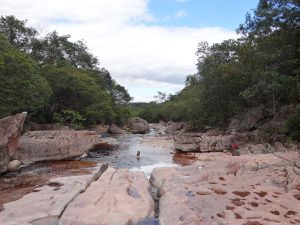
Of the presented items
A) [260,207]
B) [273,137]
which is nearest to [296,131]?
[273,137]

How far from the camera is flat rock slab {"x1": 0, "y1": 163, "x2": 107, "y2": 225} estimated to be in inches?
378

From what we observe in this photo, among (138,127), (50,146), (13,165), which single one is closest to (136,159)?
(50,146)

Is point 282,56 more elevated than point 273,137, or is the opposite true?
point 282,56

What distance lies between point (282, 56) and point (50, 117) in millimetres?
32971

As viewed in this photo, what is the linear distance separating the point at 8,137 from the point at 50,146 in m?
4.36

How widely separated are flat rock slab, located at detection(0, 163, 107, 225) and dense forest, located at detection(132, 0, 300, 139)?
1508 centimetres

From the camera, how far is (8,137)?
1867cm

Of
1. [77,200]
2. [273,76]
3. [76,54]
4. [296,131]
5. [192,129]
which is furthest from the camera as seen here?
[76,54]

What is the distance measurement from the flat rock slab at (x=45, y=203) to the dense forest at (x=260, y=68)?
49.5ft

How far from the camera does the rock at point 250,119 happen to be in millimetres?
34812

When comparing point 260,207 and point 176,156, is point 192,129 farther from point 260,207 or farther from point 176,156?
point 260,207

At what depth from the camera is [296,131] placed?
22141 mm

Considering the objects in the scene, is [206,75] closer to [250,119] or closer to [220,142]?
[250,119]

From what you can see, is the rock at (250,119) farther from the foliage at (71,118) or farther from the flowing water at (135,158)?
the foliage at (71,118)
